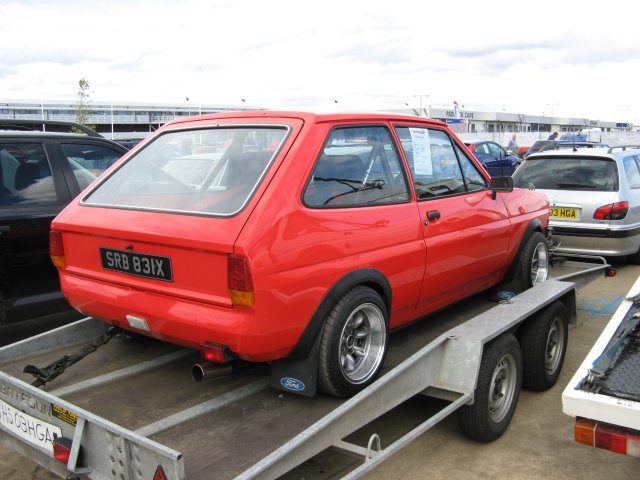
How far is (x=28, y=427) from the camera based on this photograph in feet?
9.11

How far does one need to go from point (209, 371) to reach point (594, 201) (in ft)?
21.1

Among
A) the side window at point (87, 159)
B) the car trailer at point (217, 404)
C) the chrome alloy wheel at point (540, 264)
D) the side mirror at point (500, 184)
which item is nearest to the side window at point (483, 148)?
the chrome alloy wheel at point (540, 264)

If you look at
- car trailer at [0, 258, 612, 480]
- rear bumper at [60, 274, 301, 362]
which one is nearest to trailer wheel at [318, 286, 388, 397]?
car trailer at [0, 258, 612, 480]

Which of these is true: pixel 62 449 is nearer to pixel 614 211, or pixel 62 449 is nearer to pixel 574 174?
pixel 614 211

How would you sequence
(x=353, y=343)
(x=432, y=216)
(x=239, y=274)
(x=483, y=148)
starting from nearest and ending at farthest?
(x=239, y=274) → (x=353, y=343) → (x=432, y=216) → (x=483, y=148)

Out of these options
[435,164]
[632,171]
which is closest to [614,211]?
[632,171]

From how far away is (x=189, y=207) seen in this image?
2.97 m

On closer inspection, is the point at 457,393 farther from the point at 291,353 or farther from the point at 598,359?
the point at 291,353

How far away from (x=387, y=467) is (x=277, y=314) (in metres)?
1.36

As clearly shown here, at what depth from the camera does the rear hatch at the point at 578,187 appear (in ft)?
25.2

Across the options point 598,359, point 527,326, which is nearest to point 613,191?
point 527,326

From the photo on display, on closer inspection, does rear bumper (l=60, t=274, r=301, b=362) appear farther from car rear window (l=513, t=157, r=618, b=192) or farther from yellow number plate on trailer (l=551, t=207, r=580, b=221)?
yellow number plate on trailer (l=551, t=207, r=580, b=221)

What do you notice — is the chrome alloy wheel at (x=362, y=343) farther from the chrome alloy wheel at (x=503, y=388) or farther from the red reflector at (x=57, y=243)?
the red reflector at (x=57, y=243)

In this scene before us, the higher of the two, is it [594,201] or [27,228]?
[594,201]
